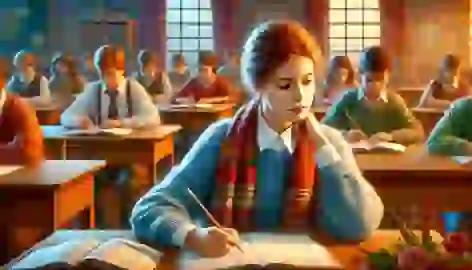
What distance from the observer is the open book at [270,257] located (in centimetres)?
171

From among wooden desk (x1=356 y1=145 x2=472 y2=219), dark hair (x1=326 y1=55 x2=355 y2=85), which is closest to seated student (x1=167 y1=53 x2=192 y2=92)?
dark hair (x1=326 y1=55 x2=355 y2=85)

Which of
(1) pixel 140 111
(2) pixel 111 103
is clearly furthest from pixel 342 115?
(2) pixel 111 103

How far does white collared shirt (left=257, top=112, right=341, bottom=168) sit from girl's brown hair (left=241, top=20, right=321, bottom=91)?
0.42ft

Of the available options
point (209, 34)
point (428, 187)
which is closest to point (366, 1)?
point (209, 34)

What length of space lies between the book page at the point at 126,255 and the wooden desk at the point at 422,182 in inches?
68.8

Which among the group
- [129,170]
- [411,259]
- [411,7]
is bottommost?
[129,170]

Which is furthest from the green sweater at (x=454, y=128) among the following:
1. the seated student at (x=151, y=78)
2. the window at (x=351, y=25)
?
the window at (x=351, y=25)

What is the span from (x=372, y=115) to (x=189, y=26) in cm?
788

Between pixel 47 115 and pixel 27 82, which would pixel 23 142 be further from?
pixel 27 82

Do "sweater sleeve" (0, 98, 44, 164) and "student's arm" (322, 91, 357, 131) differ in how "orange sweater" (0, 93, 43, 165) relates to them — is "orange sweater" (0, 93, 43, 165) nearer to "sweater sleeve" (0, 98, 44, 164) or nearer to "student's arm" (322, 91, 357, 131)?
"sweater sleeve" (0, 98, 44, 164)

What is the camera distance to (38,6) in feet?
38.8

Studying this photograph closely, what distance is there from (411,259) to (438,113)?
621 cm

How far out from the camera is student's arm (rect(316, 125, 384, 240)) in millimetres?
2100

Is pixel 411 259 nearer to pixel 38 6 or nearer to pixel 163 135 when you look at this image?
pixel 163 135
